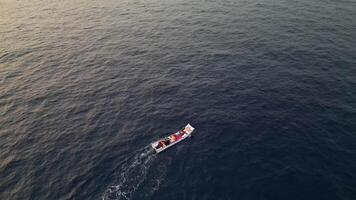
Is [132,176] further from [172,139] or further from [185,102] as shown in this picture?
[185,102]

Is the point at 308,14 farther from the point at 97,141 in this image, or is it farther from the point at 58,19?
the point at 58,19

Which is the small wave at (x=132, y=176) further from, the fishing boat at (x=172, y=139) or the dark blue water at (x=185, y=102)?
Result: the fishing boat at (x=172, y=139)

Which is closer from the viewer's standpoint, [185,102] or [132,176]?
[132,176]

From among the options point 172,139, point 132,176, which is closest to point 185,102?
point 172,139

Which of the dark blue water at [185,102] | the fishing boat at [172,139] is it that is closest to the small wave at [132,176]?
the dark blue water at [185,102]

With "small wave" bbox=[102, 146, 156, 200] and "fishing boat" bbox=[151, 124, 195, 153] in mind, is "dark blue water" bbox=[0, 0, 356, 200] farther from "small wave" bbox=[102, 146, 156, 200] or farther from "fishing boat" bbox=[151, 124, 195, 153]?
"fishing boat" bbox=[151, 124, 195, 153]

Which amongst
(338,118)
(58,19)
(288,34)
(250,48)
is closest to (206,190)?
(338,118)
